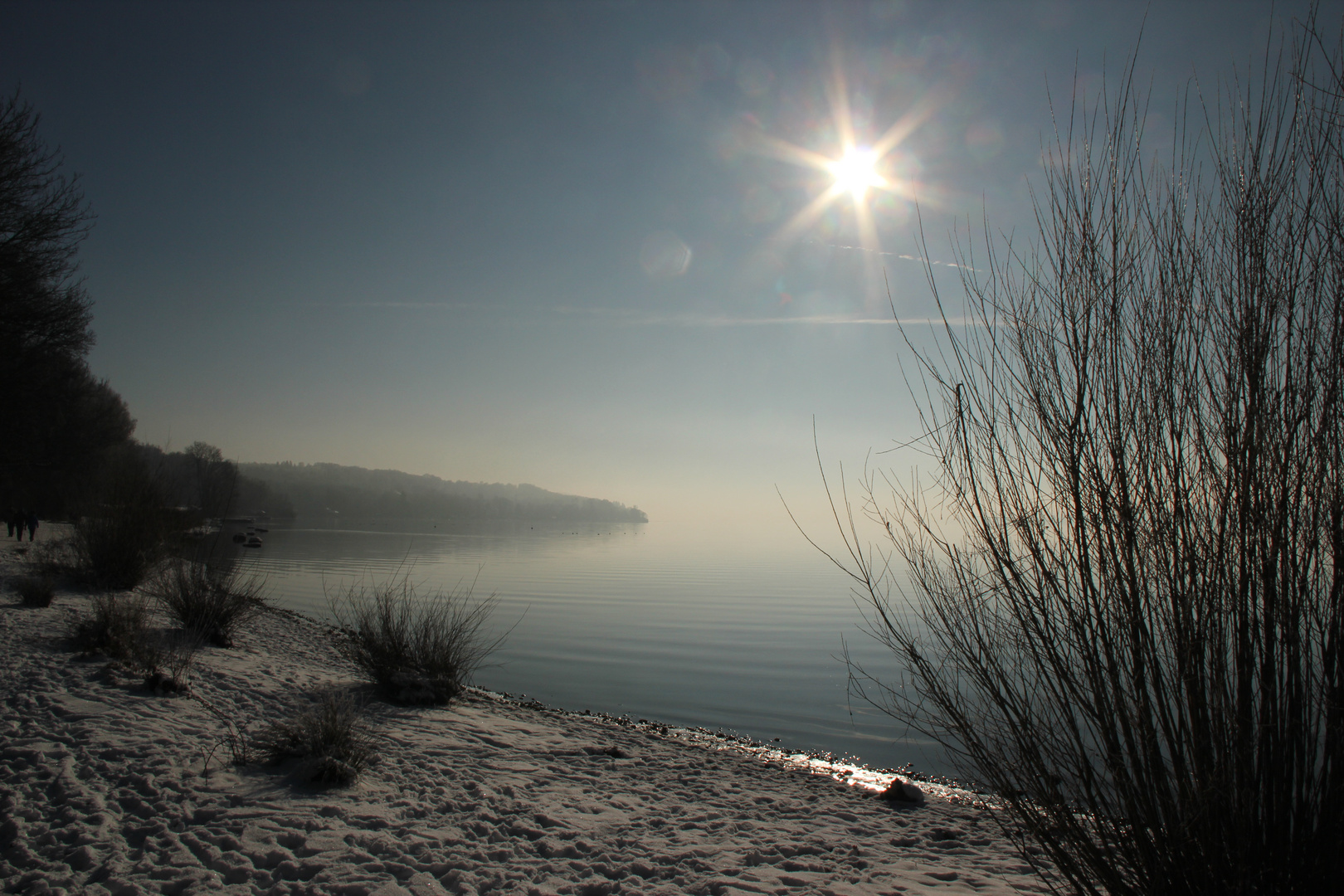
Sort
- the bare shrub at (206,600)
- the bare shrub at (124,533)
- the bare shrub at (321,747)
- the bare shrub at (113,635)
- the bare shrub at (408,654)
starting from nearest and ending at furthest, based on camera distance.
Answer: the bare shrub at (321,747) < the bare shrub at (113,635) < the bare shrub at (408,654) < the bare shrub at (206,600) < the bare shrub at (124,533)

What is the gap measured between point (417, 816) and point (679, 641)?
42.6 ft

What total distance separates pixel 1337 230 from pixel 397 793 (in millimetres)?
6919

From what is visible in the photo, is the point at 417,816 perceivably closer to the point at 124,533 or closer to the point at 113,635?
the point at 113,635

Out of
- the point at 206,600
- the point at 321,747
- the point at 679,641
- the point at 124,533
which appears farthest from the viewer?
the point at 679,641

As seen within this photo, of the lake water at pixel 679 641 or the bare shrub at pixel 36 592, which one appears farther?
the bare shrub at pixel 36 592

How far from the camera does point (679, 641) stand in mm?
17656

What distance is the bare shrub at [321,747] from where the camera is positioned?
5406 millimetres

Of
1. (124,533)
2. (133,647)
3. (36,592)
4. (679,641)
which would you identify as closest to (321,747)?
(133,647)

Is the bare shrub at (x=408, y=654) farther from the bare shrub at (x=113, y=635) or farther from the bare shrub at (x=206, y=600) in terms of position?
the bare shrub at (x=206, y=600)

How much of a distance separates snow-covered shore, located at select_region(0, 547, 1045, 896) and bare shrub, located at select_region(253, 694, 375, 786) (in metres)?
0.18

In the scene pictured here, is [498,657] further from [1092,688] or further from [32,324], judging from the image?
[1092,688]

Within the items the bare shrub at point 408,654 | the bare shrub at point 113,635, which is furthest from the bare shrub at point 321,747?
the bare shrub at point 113,635

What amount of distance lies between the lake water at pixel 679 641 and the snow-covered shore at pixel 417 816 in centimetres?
268

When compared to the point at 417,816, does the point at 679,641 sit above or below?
below
